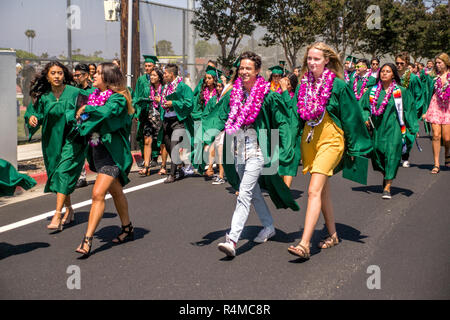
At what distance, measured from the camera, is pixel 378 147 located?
8.33 m

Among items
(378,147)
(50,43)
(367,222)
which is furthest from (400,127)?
(50,43)

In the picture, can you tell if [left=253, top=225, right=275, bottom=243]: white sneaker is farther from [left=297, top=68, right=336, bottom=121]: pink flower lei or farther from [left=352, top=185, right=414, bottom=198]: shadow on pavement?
[left=352, top=185, right=414, bottom=198]: shadow on pavement

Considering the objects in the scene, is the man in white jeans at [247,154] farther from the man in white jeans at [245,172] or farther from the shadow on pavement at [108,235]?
the shadow on pavement at [108,235]

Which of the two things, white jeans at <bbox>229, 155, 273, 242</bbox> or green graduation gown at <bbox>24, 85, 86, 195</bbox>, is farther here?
green graduation gown at <bbox>24, 85, 86, 195</bbox>

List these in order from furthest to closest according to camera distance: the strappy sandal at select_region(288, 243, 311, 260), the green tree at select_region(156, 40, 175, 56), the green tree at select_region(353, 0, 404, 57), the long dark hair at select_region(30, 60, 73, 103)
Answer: the green tree at select_region(353, 0, 404, 57)
the green tree at select_region(156, 40, 175, 56)
the long dark hair at select_region(30, 60, 73, 103)
the strappy sandal at select_region(288, 243, 311, 260)

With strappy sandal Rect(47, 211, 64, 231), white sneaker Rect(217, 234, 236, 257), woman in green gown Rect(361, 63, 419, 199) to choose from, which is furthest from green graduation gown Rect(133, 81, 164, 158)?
white sneaker Rect(217, 234, 236, 257)

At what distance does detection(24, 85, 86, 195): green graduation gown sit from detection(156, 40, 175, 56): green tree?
11023 millimetres

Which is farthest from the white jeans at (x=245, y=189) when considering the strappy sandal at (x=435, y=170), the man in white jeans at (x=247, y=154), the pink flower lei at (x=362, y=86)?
the pink flower lei at (x=362, y=86)

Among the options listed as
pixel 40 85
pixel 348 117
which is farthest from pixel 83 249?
pixel 348 117

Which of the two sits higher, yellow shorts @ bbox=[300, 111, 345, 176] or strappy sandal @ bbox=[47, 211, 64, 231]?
yellow shorts @ bbox=[300, 111, 345, 176]

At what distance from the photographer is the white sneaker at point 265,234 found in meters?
5.73

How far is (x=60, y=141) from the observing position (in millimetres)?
6363

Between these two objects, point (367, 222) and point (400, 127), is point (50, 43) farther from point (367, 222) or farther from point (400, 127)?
point (367, 222)

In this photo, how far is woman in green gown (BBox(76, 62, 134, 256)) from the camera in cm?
523
